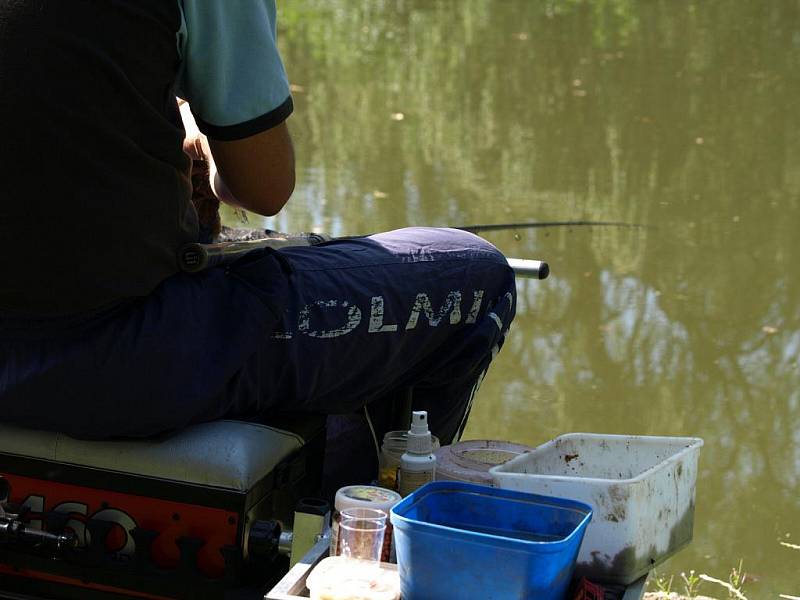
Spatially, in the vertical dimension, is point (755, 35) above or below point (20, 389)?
above

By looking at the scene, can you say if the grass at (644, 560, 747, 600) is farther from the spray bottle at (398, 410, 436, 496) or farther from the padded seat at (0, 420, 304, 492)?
the padded seat at (0, 420, 304, 492)

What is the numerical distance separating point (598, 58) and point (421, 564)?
259 inches

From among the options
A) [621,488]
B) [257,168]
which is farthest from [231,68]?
[621,488]

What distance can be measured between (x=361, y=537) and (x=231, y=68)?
0.60 meters

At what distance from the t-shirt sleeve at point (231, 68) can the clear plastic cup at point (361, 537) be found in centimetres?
50

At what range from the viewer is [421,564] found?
1422 millimetres

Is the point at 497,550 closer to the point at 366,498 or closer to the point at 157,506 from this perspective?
the point at 366,498

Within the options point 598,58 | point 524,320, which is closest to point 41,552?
point 524,320

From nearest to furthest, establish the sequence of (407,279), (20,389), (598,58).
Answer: (20,389) → (407,279) → (598,58)

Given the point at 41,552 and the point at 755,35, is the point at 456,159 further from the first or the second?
the point at 41,552

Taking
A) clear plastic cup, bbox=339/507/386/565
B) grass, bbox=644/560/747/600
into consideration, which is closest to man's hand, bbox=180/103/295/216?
clear plastic cup, bbox=339/507/386/565

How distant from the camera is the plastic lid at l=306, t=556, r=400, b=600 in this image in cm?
143

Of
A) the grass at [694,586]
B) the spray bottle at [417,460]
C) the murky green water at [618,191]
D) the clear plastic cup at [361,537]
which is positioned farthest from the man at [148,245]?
the murky green water at [618,191]

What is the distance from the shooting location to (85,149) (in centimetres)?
145
